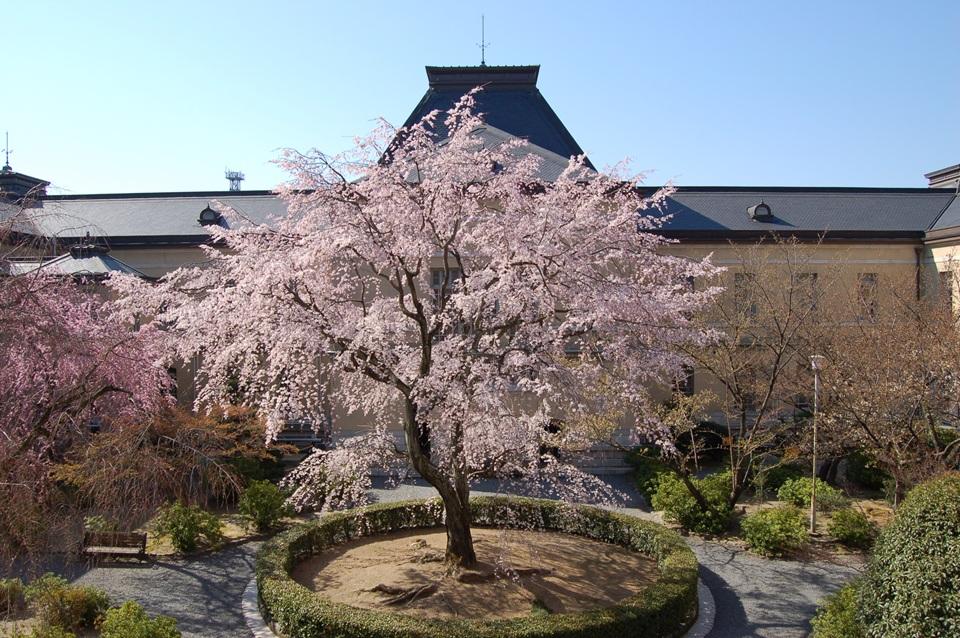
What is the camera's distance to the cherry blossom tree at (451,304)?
8844 mm

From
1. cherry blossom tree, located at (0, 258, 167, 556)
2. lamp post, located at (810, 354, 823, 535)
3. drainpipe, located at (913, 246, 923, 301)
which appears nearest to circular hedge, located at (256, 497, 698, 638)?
cherry blossom tree, located at (0, 258, 167, 556)

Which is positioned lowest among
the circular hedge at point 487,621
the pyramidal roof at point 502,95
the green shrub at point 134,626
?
the circular hedge at point 487,621

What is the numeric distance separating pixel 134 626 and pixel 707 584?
25.5 ft

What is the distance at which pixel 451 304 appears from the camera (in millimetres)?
9422

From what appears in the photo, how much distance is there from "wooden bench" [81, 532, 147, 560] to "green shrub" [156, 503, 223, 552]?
49cm

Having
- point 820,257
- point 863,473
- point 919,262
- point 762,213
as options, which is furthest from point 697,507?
point 919,262

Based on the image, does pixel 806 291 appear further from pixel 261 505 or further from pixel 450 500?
pixel 261 505

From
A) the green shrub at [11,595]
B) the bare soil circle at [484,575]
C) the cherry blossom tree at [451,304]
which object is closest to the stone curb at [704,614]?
the bare soil circle at [484,575]

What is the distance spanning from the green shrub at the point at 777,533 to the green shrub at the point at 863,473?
505cm

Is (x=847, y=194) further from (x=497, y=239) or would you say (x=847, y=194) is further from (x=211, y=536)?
(x=211, y=536)

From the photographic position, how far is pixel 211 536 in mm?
12195

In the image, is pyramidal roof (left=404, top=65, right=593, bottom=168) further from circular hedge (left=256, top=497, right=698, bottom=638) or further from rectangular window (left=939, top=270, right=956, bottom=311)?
circular hedge (left=256, top=497, right=698, bottom=638)

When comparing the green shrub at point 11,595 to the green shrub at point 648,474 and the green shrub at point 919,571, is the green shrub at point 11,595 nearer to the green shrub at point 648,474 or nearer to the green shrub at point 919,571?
the green shrub at point 919,571

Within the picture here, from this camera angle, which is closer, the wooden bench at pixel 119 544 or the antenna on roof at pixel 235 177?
the wooden bench at pixel 119 544
